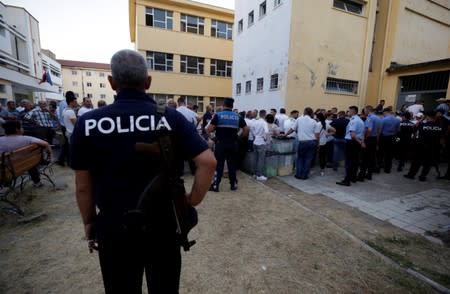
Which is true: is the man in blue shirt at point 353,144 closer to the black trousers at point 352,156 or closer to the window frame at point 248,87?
the black trousers at point 352,156

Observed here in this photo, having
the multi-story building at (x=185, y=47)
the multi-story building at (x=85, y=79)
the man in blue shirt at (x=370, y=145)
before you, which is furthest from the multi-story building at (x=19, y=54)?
the multi-story building at (x=85, y=79)

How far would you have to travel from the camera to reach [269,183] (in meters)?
6.04

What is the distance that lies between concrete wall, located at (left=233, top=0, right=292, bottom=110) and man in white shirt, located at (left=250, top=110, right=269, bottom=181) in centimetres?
659

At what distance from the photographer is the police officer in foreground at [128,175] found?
1266 mm

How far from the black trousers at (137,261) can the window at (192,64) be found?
21.5m

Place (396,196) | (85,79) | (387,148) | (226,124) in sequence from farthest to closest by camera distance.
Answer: (85,79) → (387,148) → (396,196) → (226,124)

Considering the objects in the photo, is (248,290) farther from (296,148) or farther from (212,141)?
(296,148)

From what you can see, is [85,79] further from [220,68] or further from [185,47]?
[220,68]

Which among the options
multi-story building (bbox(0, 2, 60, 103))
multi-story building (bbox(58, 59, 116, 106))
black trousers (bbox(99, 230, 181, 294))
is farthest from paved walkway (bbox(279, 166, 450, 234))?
multi-story building (bbox(58, 59, 116, 106))

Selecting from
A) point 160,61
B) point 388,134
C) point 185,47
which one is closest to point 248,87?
point 185,47

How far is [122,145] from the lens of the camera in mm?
1263

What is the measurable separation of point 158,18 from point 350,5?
50.3ft

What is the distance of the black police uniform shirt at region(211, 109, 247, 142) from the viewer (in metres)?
4.75

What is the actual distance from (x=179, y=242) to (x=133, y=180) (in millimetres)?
522
